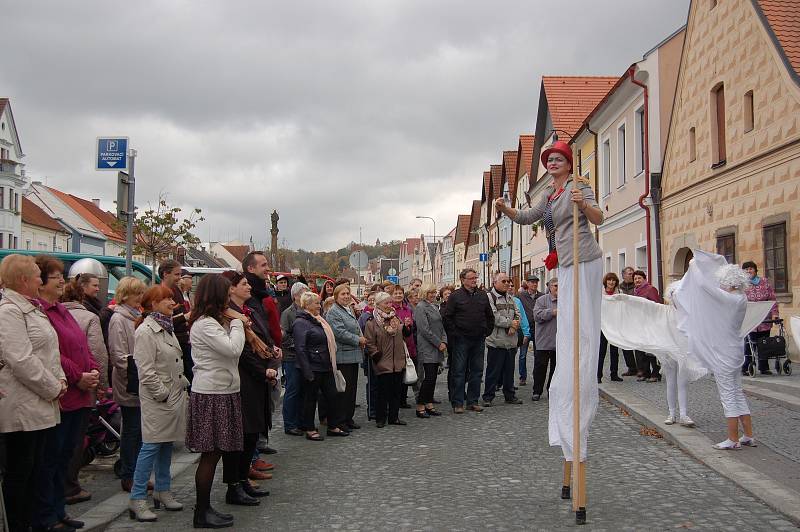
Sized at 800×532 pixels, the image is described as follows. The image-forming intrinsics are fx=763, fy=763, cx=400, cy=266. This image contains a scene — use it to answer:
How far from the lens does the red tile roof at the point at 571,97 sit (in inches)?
1387

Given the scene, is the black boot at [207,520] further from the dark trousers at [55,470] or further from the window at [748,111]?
the window at [748,111]

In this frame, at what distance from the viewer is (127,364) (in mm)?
6477

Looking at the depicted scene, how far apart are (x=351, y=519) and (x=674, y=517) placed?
234 cm

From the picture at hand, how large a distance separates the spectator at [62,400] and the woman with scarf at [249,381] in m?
1.16

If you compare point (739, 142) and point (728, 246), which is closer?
point (739, 142)

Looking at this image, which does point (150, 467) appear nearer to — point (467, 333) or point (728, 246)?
Answer: point (467, 333)

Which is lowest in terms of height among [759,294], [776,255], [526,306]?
[526,306]

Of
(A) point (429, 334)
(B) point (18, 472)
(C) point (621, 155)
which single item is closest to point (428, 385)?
(A) point (429, 334)

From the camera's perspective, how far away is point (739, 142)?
17.0 meters

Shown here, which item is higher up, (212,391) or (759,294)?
(759,294)

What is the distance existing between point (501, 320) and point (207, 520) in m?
7.37

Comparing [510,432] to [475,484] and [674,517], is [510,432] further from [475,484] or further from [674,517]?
[674,517]

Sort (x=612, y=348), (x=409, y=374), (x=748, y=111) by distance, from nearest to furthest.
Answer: (x=409, y=374)
(x=612, y=348)
(x=748, y=111)

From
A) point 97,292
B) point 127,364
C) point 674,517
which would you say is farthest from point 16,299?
point 674,517
